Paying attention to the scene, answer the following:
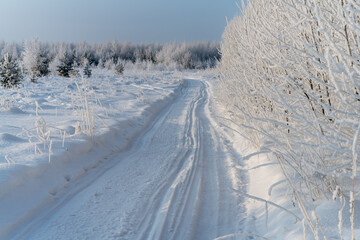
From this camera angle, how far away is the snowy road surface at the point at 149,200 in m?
2.78

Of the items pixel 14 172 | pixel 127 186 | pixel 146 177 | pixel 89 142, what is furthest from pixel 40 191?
pixel 89 142

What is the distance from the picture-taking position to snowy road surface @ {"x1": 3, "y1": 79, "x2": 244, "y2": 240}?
278cm

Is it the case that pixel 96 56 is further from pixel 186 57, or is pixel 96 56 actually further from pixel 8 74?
pixel 8 74

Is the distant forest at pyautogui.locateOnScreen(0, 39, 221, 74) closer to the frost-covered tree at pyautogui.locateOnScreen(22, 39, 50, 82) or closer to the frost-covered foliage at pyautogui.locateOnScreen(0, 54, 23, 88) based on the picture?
the frost-covered tree at pyautogui.locateOnScreen(22, 39, 50, 82)

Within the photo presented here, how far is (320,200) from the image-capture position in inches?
104

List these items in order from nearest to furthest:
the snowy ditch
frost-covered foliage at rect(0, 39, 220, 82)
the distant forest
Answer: the snowy ditch, frost-covered foliage at rect(0, 39, 220, 82), the distant forest

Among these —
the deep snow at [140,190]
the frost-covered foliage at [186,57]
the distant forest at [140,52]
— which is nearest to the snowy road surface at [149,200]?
the deep snow at [140,190]

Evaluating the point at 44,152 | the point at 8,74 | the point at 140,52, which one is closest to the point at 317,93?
the point at 44,152

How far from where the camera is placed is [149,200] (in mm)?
3430

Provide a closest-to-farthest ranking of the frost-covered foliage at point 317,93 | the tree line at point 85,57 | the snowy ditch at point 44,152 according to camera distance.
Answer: the frost-covered foliage at point 317,93 < the snowy ditch at point 44,152 < the tree line at point 85,57

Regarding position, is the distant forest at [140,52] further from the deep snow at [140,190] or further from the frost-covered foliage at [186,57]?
the deep snow at [140,190]

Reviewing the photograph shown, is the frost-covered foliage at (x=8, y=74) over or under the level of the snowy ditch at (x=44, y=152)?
over

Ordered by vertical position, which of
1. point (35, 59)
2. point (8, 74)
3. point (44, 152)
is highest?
point (35, 59)

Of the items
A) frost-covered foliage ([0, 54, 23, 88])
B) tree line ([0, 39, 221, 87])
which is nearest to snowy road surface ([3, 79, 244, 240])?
tree line ([0, 39, 221, 87])
